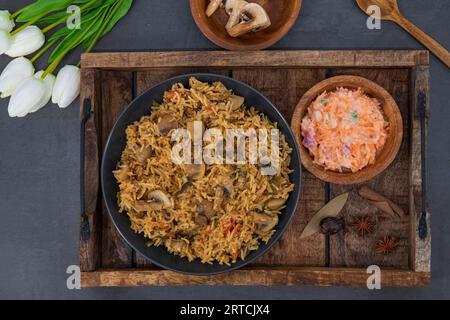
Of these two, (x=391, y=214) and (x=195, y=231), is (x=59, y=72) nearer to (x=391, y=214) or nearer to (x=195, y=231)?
(x=195, y=231)

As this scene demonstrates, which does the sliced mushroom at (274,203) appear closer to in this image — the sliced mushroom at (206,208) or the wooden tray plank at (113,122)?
the sliced mushroom at (206,208)

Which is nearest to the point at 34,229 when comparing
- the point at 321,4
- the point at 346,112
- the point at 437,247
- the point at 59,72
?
the point at 59,72

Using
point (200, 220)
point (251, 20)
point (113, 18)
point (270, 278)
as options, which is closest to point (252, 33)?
point (251, 20)

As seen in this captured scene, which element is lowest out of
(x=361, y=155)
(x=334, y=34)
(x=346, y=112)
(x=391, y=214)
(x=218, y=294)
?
(x=218, y=294)

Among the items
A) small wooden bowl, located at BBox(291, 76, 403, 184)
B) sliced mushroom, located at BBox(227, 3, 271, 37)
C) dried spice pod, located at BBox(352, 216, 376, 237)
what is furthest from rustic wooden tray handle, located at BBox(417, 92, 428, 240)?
sliced mushroom, located at BBox(227, 3, 271, 37)

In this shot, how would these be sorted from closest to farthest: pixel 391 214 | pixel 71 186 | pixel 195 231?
pixel 195 231 → pixel 391 214 → pixel 71 186

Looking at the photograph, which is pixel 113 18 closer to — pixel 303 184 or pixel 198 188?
pixel 198 188

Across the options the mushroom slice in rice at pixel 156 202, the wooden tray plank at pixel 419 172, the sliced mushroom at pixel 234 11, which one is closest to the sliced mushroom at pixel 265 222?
the mushroom slice in rice at pixel 156 202

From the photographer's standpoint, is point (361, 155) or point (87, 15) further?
point (87, 15)
